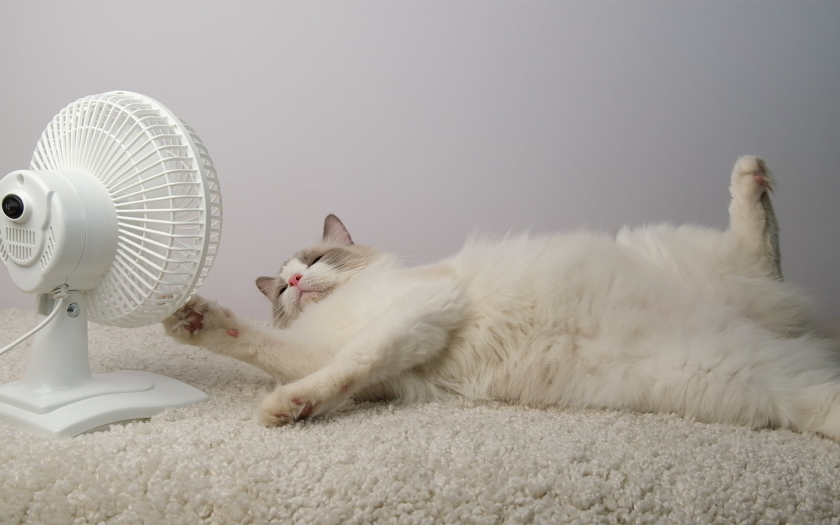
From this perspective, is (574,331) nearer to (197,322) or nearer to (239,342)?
(239,342)

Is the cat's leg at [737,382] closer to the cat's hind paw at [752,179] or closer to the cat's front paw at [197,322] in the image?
the cat's hind paw at [752,179]

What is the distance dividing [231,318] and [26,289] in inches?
17.1

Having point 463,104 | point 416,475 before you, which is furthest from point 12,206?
point 463,104

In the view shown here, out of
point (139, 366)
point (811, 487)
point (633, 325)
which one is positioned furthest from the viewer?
point (139, 366)

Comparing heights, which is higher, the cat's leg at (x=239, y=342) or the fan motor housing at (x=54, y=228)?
the fan motor housing at (x=54, y=228)

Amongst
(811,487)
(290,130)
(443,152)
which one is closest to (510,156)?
(443,152)

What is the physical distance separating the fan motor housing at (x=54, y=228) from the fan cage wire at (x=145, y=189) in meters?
0.03

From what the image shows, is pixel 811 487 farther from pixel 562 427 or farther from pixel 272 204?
pixel 272 204

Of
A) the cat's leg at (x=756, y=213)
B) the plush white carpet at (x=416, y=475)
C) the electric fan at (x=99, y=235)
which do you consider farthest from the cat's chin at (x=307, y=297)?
the cat's leg at (x=756, y=213)

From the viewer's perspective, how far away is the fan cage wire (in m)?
1.12

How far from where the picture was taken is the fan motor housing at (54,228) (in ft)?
3.53

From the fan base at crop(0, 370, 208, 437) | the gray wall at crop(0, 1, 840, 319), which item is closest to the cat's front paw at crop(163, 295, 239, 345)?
the fan base at crop(0, 370, 208, 437)

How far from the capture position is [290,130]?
248cm

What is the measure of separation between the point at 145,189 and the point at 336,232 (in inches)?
33.9
